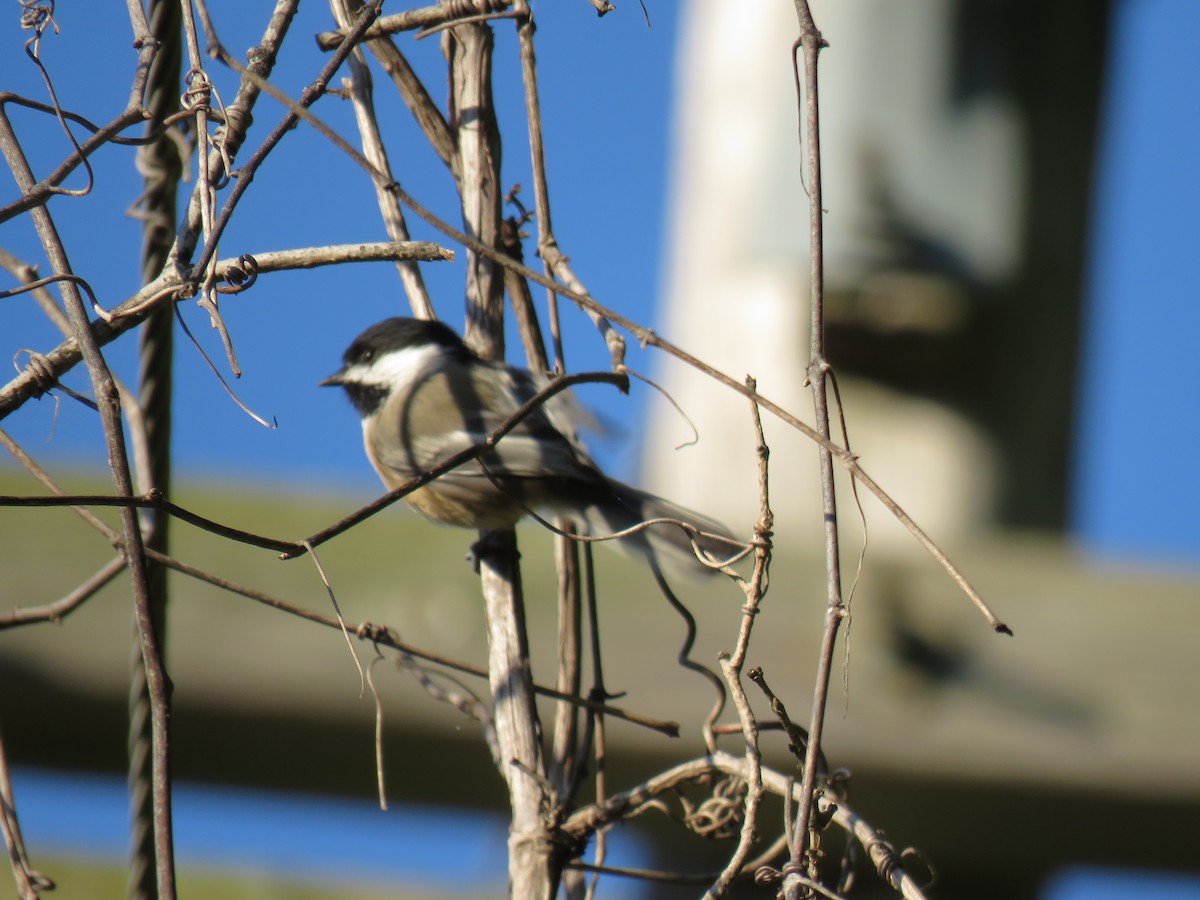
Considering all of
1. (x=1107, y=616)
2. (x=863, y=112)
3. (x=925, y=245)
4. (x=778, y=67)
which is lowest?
(x=1107, y=616)

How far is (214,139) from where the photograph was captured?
1232mm

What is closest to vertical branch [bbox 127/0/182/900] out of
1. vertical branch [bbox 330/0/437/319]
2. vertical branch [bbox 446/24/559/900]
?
vertical branch [bbox 330/0/437/319]

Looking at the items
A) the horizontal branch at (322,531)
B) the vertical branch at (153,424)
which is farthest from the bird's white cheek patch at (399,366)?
the horizontal branch at (322,531)

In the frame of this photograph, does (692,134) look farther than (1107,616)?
Yes

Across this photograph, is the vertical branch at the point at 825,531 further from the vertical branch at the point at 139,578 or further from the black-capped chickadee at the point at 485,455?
the black-capped chickadee at the point at 485,455

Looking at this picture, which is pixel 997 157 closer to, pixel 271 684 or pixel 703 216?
pixel 703 216

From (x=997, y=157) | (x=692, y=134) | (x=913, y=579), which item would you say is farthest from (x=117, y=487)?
(x=692, y=134)

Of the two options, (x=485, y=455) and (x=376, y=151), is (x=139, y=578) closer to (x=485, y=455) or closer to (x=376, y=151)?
(x=376, y=151)

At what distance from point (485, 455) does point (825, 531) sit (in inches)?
44.2

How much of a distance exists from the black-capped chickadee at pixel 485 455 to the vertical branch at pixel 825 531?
0.95 metres

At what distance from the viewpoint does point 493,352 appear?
1684 millimetres

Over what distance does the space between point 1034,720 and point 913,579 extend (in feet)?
1.07

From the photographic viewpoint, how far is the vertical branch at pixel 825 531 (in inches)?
38.5

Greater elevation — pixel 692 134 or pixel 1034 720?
pixel 692 134
